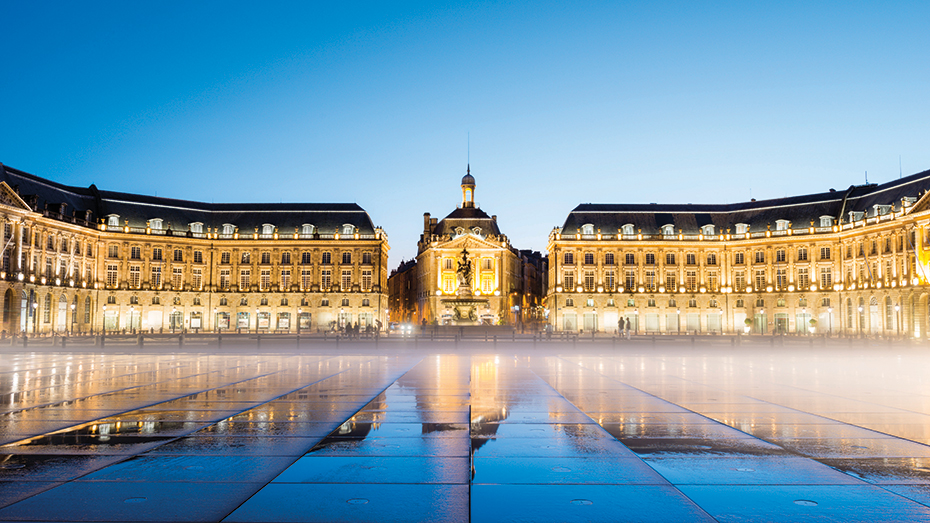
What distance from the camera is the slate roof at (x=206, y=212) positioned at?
A: 320 ft

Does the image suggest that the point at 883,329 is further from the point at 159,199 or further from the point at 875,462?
the point at 159,199

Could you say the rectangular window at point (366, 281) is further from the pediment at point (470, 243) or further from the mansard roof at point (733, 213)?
the mansard roof at point (733, 213)

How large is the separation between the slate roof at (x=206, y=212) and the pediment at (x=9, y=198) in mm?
16376

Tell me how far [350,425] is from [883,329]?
8636cm

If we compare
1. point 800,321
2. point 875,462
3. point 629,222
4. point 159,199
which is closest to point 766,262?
point 800,321

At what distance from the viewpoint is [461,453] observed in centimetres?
954

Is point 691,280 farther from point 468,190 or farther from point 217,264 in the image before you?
point 217,264

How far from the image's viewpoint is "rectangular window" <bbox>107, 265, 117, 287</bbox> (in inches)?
3826

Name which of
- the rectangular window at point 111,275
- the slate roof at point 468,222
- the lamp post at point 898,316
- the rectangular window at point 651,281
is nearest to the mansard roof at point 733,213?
the rectangular window at point 651,281

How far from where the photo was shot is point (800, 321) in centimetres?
9744

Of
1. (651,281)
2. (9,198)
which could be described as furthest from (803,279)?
(9,198)

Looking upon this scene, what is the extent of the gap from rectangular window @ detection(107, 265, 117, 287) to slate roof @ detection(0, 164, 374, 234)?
641 centimetres

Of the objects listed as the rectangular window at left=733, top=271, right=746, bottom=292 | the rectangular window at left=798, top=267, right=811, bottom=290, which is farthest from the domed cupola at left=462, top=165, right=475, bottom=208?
the rectangular window at left=798, top=267, right=811, bottom=290

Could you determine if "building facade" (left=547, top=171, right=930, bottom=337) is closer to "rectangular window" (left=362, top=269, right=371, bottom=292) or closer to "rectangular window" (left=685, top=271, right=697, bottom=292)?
"rectangular window" (left=685, top=271, right=697, bottom=292)
